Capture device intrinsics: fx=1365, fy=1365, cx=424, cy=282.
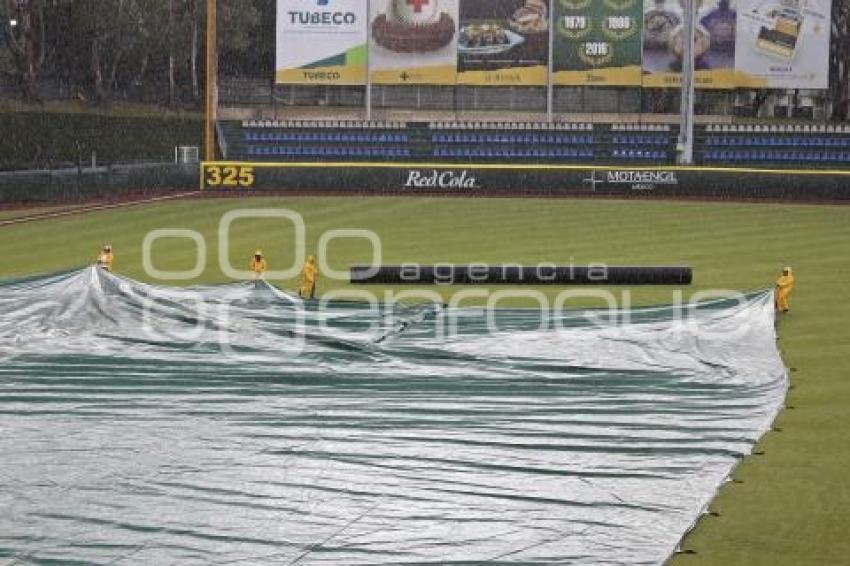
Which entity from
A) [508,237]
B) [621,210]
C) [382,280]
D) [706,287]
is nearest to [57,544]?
[382,280]

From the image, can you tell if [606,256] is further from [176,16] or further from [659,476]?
[176,16]

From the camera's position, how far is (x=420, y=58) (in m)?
52.7

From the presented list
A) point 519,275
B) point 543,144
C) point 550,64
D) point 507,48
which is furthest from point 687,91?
point 519,275

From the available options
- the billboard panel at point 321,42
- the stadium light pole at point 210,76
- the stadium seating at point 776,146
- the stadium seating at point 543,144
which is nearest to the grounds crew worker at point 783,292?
the stadium seating at point 543,144

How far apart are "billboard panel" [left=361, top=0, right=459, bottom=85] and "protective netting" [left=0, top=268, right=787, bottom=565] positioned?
3064 centimetres

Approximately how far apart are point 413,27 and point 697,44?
11.0 m

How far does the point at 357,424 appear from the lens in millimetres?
15156

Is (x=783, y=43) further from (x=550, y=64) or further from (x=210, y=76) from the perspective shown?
(x=210, y=76)

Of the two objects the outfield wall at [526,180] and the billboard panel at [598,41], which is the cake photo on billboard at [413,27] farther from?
the outfield wall at [526,180]

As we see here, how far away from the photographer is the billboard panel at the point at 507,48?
174 ft

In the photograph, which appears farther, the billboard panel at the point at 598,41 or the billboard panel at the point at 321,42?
the billboard panel at the point at 598,41

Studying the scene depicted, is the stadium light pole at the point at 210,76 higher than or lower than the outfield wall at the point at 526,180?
higher

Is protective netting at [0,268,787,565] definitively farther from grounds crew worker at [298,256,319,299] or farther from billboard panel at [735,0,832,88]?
billboard panel at [735,0,832,88]

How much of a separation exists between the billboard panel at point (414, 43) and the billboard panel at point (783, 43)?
1113 centimetres
